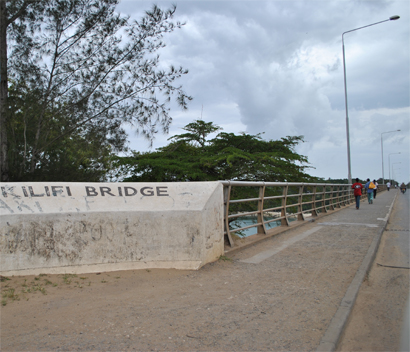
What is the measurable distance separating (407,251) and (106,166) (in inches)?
526

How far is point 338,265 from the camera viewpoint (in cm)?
573

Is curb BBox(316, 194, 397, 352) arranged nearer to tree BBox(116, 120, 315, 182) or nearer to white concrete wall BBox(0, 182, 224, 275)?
white concrete wall BBox(0, 182, 224, 275)

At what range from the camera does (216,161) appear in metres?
18.0

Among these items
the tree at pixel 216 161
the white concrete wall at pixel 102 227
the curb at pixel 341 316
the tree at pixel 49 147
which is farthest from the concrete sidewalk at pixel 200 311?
the tree at pixel 216 161

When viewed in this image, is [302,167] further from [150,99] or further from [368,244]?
[368,244]

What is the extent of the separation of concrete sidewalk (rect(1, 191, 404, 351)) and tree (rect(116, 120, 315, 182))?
12.1 m

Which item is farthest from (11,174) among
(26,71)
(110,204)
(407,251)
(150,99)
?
(407,251)

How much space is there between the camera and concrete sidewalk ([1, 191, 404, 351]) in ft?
9.98

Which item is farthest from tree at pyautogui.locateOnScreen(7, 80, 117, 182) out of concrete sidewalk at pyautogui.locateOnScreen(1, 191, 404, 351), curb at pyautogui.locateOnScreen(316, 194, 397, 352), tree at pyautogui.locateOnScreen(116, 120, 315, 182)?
curb at pyautogui.locateOnScreen(316, 194, 397, 352)

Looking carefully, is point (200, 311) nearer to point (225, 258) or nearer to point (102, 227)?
point (102, 227)

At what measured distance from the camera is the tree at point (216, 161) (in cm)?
1847

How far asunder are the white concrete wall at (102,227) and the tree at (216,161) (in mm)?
11769

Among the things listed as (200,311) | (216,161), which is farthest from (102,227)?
(216,161)

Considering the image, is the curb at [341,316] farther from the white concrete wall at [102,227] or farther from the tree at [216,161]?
the tree at [216,161]
